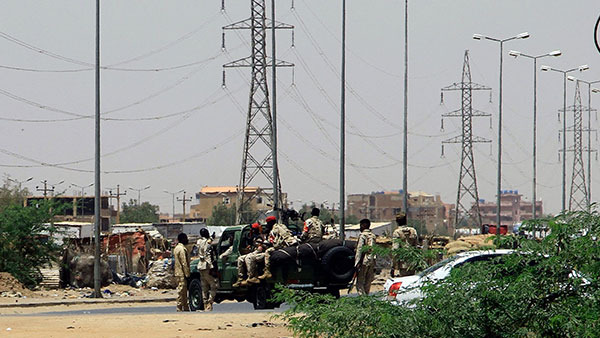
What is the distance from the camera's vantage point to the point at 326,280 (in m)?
24.3

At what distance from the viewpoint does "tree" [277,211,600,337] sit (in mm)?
11656

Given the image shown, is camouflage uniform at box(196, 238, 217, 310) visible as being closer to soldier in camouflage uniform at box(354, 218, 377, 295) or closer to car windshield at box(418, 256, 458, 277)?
soldier in camouflage uniform at box(354, 218, 377, 295)

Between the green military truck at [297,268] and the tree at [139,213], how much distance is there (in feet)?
458

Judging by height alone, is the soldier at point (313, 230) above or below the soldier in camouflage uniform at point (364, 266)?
above

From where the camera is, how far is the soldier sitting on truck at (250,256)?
78.3 ft

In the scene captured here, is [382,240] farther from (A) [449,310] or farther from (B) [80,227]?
(B) [80,227]

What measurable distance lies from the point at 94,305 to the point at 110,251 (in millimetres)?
21627

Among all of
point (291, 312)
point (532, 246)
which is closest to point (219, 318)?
point (291, 312)

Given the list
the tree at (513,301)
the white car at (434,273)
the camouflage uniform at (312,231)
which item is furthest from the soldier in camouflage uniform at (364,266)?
the tree at (513,301)

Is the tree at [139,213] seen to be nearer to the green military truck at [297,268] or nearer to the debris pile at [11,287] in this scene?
the debris pile at [11,287]

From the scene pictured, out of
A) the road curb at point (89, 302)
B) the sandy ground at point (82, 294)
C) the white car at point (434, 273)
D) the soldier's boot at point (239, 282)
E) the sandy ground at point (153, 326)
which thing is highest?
the white car at point (434, 273)

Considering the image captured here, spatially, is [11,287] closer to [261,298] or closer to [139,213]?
[261,298]

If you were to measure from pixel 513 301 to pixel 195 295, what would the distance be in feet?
48.6

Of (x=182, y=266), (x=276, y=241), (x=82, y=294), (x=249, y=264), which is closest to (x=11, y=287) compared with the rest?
(x=82, y=294)
